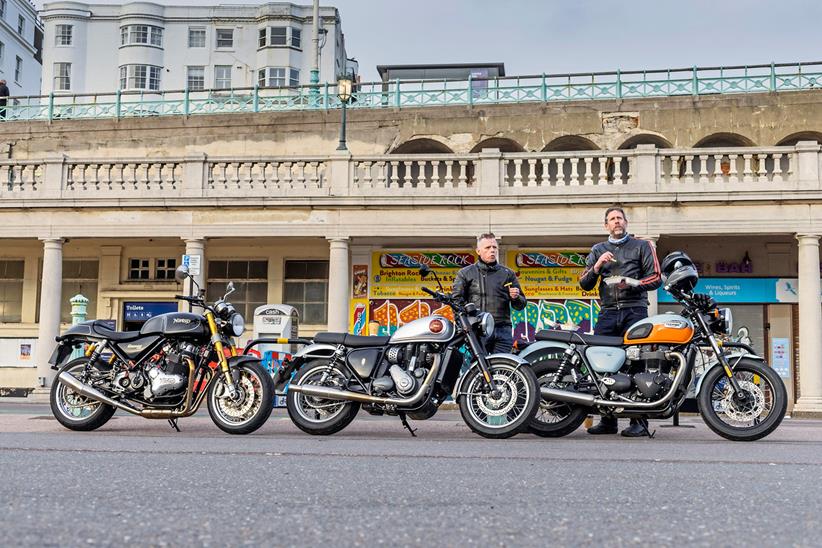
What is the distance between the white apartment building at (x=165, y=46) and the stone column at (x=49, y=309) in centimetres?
4279

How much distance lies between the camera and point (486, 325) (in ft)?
26.0

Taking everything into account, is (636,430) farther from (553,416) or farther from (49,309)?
(49,309)

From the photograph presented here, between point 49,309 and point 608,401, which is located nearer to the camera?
point 608,401

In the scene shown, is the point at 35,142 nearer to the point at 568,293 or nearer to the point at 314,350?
the point at 568,293

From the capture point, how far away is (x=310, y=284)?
77.3 feet

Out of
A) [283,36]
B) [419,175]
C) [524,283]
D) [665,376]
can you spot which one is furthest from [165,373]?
[283,36]

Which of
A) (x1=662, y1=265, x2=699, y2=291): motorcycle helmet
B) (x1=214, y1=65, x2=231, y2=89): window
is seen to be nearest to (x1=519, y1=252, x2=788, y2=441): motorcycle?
(x1=662, y1=265, x2=699, y2=291): motorcycle helmet

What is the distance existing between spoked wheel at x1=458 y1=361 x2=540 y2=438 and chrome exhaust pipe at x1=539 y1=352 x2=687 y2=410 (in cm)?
24

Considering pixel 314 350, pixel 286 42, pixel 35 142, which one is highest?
pixel 286 42

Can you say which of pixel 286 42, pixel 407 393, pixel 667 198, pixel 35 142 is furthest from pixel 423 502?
pixel 286 42

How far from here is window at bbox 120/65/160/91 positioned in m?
62.9

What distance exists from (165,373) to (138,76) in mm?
58857

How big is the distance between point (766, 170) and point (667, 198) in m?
2.15

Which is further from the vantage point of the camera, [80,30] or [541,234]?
[80,30]
